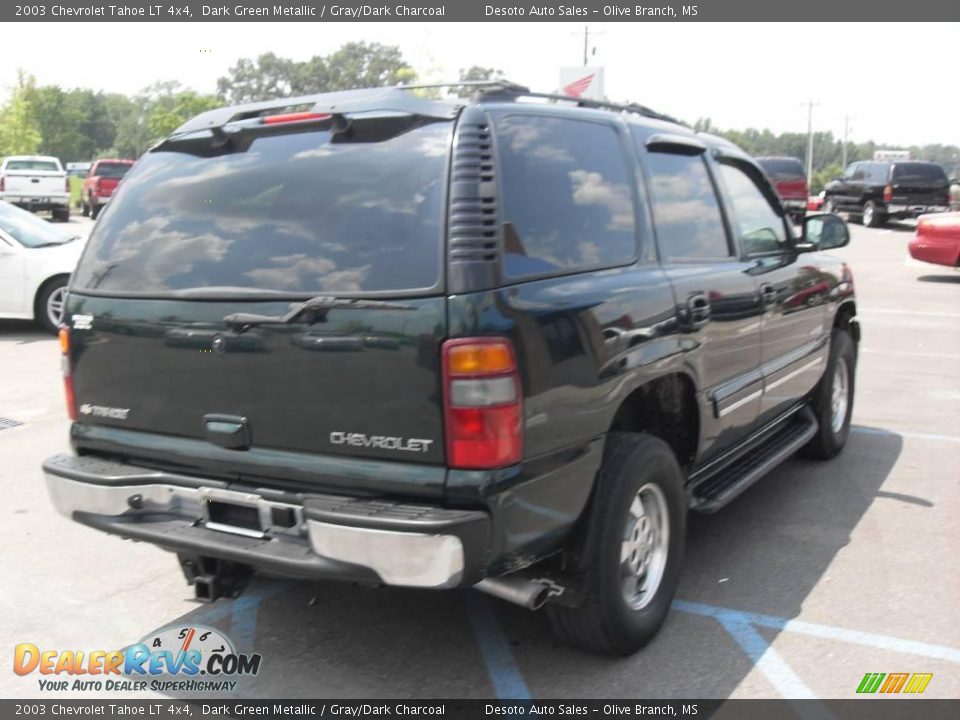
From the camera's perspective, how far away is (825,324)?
575 centimetres

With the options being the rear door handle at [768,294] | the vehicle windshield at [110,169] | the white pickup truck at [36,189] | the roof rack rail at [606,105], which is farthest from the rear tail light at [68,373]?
the vehicle windshield at [110,169]

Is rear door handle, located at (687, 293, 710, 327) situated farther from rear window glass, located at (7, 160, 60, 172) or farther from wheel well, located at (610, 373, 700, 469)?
rear window glass, located at (7, 160, 60, 172)

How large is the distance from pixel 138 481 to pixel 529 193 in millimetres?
1730

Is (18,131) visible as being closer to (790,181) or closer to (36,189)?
(36,189)

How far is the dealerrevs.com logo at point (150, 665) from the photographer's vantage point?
3486mm

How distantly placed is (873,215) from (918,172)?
1.76 metres

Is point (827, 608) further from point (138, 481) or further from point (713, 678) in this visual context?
point (138, 481)

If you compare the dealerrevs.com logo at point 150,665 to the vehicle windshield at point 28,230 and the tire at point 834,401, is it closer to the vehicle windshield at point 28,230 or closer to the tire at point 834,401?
the tire at point 834,401

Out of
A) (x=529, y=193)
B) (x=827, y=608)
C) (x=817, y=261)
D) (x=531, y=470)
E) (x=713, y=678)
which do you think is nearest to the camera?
(x=531, y=470)

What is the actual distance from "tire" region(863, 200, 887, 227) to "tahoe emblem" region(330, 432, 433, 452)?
→ 92.5 ft

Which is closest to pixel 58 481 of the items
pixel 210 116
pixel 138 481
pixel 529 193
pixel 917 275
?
pixel 138 481

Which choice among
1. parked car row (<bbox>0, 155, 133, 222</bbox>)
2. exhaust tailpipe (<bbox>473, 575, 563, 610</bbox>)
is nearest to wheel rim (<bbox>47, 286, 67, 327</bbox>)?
exhaust tailpipe (<bbox>473, 575, 563, 610</bbox>)

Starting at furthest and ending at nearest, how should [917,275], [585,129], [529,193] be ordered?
[917,275]
[585,129]
[529,193]

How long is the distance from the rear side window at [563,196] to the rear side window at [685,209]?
26cm
